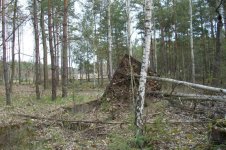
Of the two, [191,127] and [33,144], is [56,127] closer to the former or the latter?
[33,144]

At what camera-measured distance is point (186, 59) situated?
3872cm

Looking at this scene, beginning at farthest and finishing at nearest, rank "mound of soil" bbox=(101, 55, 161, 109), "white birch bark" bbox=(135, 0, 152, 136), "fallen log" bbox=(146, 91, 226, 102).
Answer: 1. "mound of soil" bbox=(101, 55, 161, 109)
2. "fallen log" bbox=(146, 91, 226, 102)
3. "white birch bark" bbox=(135, 0, 152, 136)

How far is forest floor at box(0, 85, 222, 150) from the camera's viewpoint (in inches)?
284

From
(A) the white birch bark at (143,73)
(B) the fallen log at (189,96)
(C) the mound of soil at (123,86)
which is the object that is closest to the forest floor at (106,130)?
(B) the fallen log at (189,96)

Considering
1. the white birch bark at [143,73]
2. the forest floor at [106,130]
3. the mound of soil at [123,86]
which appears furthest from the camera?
the mound of soil at [123,86]

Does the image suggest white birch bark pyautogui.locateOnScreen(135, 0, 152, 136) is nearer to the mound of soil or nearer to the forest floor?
the forest floor

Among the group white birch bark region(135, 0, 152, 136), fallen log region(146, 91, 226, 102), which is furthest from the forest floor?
white birch bark region(135, 0, 152, 136)

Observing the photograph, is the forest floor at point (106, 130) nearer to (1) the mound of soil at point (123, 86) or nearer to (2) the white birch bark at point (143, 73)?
(2) the white birch bark at point (143, 73)

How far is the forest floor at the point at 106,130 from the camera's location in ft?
23.7

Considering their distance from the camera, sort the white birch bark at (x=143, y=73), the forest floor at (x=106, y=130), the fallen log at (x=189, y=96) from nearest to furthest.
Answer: the forest floor at (x=106, y=130), the white birch bark at (x=143, y=73), the fallen log at (x=189, y=96)

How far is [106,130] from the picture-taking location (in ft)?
28.2

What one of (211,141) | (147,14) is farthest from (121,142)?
(147,14)

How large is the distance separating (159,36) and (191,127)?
95.7 feet

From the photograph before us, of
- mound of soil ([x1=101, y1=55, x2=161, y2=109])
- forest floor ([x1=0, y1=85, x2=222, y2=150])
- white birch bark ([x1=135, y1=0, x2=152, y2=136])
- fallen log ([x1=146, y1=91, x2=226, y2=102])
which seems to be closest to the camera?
forest floor ([x1=0, y1=85, x2=222, y2=150])
